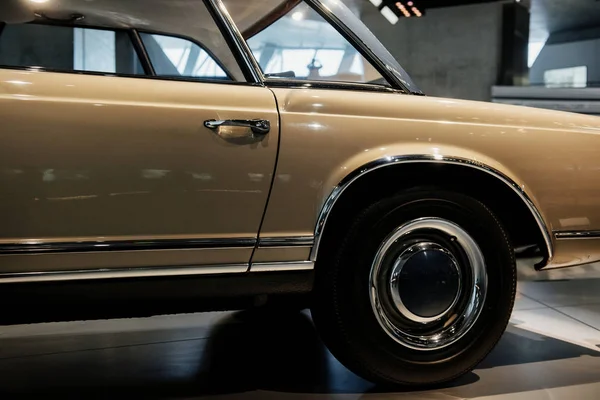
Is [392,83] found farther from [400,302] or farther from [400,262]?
[400,302]

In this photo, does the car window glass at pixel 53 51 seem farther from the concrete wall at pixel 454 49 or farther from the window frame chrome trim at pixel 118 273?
the concrete wall at pixel 454 49

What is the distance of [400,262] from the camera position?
205 cm

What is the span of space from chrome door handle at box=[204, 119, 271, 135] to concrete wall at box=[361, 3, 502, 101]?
29.9ft

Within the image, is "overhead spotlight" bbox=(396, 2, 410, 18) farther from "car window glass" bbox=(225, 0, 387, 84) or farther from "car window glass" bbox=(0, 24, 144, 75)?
"car window glass" bbox=(225, 0, 387, 84)

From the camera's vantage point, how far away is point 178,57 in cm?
278

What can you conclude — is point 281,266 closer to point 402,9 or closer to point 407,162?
point 407,162

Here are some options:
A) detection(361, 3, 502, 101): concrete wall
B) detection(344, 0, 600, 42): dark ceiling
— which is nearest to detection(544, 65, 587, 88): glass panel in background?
detection(344, 0, 600, 42): dark ceiling

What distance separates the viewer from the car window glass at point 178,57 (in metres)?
2.59

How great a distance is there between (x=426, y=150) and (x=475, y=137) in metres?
0.20

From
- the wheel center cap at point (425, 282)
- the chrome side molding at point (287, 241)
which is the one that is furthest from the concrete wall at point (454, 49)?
the chrome side molding at point (287, 241)

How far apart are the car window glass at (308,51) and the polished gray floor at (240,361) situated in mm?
1169

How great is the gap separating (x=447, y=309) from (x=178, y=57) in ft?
5.68

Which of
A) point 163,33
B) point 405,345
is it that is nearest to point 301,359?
point 405,345

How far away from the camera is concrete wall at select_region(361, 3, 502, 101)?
413 inches
